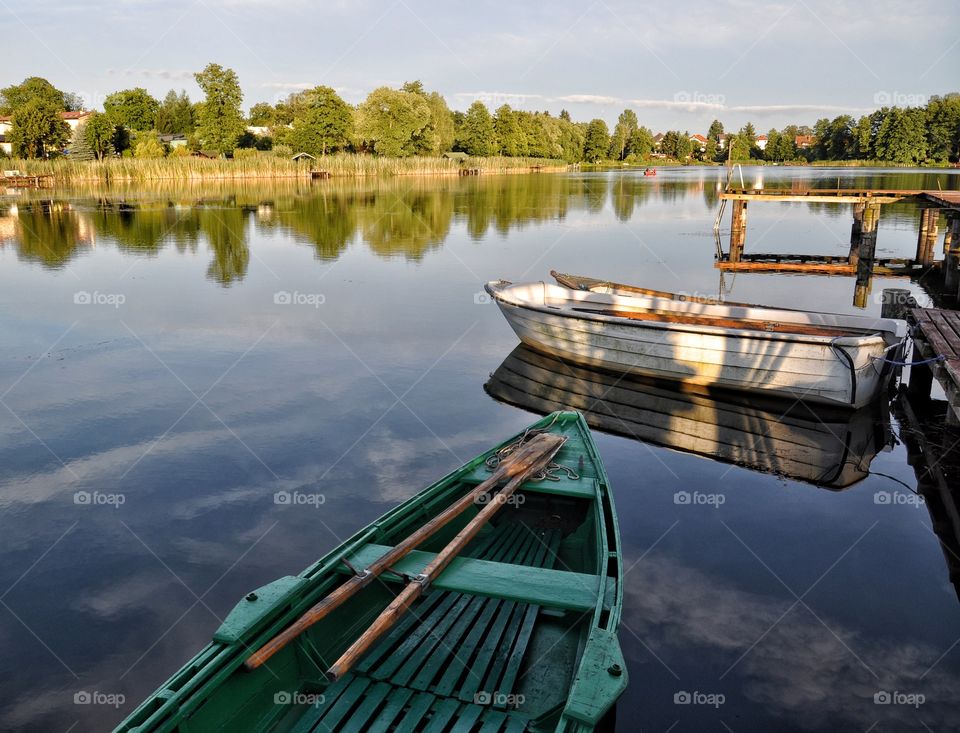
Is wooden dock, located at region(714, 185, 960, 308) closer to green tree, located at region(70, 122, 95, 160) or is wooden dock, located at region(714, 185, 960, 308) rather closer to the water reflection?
the water reflection

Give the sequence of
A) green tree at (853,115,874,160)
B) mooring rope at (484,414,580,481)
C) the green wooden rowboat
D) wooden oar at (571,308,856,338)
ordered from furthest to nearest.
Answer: green tree at (853,115,874,160) < wooden oar at (571,308,856,338) < mooring rope at (484,414,580,481) < the green wooden rowboat

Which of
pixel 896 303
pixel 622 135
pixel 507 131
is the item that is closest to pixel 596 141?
pixel 622 135

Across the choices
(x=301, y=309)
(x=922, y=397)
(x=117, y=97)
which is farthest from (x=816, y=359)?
(x=117, y=97)

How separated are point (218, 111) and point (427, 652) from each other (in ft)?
302

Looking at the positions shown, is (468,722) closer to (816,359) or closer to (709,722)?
(709,722)

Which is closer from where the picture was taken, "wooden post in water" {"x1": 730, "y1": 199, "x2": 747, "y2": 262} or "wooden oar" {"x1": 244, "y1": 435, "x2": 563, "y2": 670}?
"wooden oar" {"x1": 244, "y1": 435, "x2": 563, "y2": 670}

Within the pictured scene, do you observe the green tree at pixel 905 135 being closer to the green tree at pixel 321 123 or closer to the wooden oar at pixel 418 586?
the green tree at pixel 321 123

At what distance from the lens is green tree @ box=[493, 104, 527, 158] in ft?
356

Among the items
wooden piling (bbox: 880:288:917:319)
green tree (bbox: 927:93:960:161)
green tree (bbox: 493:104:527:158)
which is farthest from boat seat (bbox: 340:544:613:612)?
green tree (bbox: 927:93:960:161)

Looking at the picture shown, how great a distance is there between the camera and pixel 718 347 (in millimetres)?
12562

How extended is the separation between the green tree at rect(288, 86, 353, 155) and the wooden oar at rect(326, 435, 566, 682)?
268ft

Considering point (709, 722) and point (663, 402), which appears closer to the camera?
point (709, 722)

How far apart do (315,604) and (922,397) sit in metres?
11.6

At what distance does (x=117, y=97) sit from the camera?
9038 centimetres
